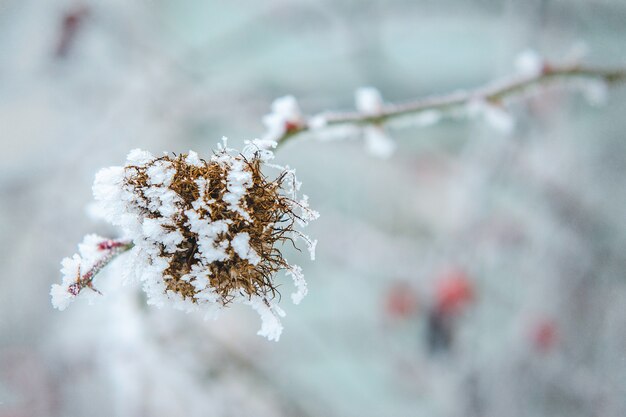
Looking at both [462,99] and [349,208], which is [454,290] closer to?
[349,208]

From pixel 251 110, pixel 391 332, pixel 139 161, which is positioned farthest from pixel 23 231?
pixel 139 161

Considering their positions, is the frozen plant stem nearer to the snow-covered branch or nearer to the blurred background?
the snow-covered branch

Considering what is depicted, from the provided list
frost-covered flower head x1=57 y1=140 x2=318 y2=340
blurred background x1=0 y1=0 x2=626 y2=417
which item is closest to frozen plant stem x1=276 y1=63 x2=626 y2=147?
frost-covered flower head x1=57 y1=140 x2=318 y2=340

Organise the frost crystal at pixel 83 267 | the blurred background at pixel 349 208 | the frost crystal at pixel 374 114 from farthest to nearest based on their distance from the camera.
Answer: the blurred background at pixel 349 208, the frost crystal at pixel 374 114, the frost crystal at pixel 83 267

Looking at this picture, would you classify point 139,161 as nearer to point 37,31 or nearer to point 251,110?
point 251,110

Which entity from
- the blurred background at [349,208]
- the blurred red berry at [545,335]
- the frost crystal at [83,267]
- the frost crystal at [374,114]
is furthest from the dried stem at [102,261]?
the blurred red berry at [545,335]

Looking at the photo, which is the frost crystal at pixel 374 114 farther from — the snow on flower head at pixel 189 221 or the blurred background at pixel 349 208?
the blurred background at pixel 349 208

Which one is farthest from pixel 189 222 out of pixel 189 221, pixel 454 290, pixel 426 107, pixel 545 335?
pixel 545 335
